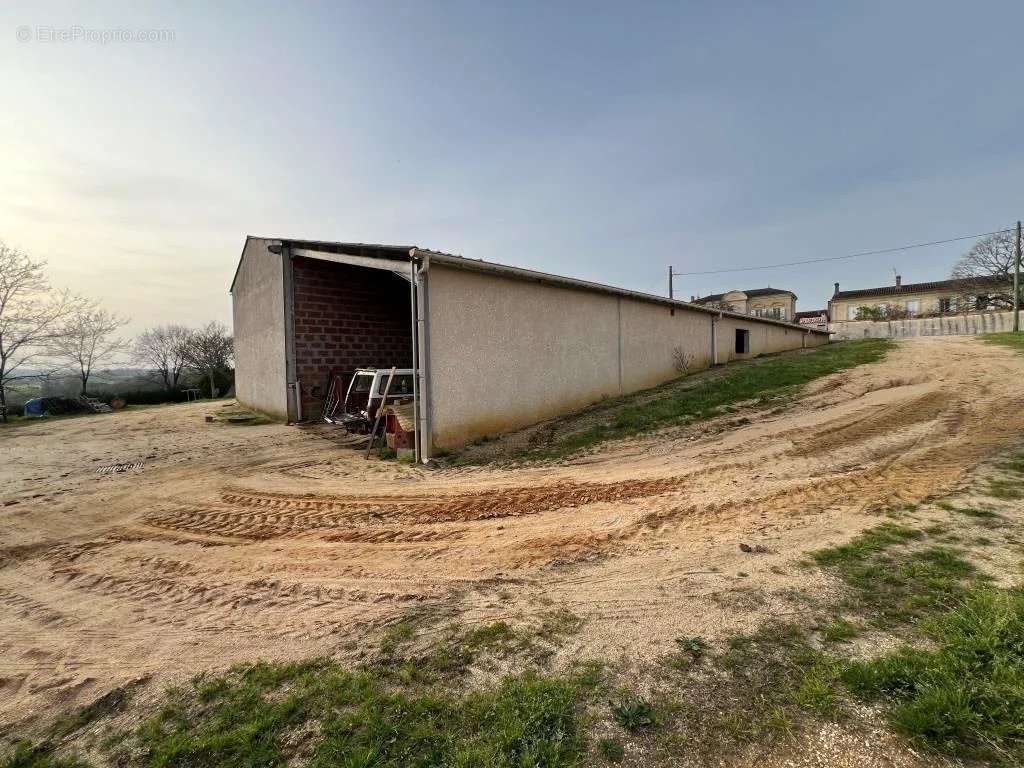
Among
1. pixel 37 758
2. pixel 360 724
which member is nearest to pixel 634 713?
pixel 360 724

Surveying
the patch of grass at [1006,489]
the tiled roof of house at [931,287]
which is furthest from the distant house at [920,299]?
the patch of grass at [1006,489]

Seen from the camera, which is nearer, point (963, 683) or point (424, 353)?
point (963, 683)

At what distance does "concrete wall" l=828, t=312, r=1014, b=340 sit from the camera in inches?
1095

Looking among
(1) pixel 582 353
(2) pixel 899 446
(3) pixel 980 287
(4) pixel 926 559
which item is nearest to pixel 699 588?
(4) pixel 926 559

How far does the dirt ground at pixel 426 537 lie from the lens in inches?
107

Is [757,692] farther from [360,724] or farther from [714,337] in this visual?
[714,337]

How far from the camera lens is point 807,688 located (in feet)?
6.85

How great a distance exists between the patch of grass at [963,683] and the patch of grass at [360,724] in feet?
4.75

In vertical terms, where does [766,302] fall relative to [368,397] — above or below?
above

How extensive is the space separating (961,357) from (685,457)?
11.9m

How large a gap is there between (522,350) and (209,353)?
97.4 feet

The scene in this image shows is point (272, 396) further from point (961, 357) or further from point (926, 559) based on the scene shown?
point (961, 357)

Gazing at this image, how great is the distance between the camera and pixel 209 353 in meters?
29.7

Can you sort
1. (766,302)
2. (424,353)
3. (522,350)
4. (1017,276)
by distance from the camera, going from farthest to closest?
(766,302)
(1017,276)
(522,350)
(424,353)
